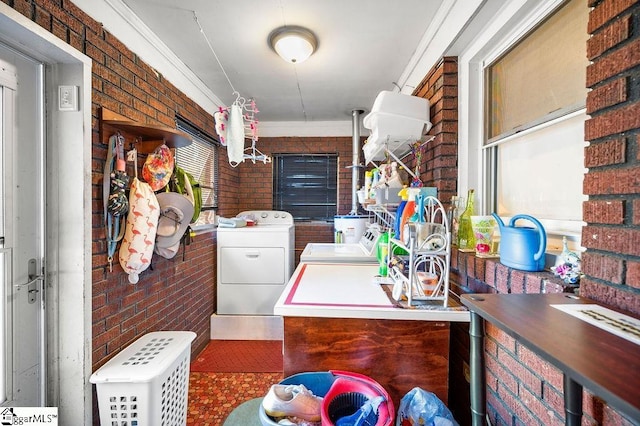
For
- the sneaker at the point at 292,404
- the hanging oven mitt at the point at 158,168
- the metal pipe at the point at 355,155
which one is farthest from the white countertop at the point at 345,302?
the metal pipe at the point at 355,155

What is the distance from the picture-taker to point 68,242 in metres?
1.43

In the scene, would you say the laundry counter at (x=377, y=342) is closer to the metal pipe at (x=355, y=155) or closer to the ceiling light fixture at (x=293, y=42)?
the ceiling light fixture at (x=293, y=42)

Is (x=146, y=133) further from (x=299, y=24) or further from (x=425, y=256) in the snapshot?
(x=425, y=256)

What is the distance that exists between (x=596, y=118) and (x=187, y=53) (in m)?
2.37

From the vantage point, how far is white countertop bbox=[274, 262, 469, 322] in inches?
51.0

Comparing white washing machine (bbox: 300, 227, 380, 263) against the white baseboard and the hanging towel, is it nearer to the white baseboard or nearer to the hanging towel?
the white baseboard

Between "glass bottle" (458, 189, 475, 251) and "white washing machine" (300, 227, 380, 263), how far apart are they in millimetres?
853

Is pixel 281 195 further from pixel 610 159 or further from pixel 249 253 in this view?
pixel 610 159

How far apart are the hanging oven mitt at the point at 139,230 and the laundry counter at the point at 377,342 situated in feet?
3.02

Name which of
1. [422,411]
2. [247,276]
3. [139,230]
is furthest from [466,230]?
[247,276]

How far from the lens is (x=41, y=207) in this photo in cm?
140

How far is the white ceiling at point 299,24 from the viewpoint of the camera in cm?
166

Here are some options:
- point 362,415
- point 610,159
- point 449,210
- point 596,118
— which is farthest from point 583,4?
point 362,415

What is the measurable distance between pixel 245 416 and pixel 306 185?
2.62 meters
